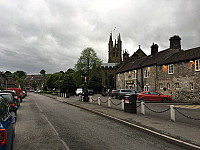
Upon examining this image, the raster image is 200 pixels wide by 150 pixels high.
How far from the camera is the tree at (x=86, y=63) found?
6712 centimetres

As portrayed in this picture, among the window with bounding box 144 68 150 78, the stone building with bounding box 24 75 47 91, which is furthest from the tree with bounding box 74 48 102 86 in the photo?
the stone building with bounding box 24 75 47 91

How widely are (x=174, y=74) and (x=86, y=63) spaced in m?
41.6

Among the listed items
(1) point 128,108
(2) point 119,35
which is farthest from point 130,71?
(2) point 119,35

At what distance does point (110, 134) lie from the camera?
780 centimetres

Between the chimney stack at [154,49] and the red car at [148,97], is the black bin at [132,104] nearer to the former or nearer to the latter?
the red car at [148,97]

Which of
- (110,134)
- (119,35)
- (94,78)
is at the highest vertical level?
(119,35)

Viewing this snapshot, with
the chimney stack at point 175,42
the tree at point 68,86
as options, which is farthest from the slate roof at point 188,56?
the tree at point 68,86

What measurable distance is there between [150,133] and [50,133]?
13.4 ft

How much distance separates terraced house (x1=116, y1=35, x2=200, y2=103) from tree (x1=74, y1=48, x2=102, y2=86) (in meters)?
26.6

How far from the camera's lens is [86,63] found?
221 ft

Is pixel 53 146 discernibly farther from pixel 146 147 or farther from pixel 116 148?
pixel 146 147

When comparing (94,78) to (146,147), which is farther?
(94,78)

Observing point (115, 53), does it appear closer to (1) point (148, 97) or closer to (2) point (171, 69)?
(2) point (171, 69)

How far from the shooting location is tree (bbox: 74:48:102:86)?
67.1m
